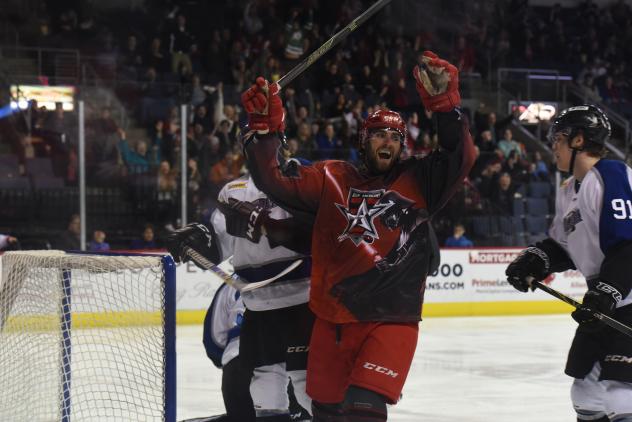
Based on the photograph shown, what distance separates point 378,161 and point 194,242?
114 centimetres

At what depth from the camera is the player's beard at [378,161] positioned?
3.20m

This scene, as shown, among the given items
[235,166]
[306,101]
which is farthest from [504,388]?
[306,101]

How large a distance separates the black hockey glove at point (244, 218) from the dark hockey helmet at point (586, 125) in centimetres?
109

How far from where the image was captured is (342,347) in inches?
124

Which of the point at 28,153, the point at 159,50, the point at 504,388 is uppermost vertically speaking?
the point at 159,50

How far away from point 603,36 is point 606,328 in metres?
13.9

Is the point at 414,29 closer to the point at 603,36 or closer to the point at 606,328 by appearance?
the point at 603,36

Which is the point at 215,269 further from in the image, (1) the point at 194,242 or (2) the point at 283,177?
(2) the point at 283,177

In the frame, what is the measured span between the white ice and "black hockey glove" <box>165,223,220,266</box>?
4.36 ft

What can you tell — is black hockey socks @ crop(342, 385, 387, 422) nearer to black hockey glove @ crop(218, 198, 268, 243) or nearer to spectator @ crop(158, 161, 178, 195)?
black hockey glove @ crop(218, 198, 268, 243)

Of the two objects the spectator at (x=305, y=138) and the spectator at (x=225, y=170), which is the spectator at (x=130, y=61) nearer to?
the spectator at (x=305, y=138)

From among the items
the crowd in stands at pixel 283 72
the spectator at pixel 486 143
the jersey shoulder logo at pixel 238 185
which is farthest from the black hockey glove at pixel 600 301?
the spectator at pixel 486 143

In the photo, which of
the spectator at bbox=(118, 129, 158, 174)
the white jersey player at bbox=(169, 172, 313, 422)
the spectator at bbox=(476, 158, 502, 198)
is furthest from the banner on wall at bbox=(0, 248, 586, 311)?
the white jersey player at bbox=(169, 172, 313, 422)

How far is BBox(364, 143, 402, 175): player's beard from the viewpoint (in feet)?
10.5
